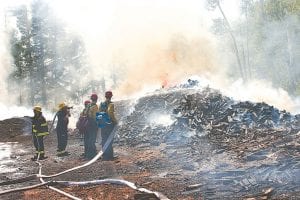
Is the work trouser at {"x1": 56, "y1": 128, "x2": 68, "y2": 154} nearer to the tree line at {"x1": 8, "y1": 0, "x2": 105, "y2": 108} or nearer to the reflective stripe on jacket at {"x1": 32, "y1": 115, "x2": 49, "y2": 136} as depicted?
the reflective stripe on jacket at {"x1": 32, "y1": 115, "x2": 49, "y2": 136}

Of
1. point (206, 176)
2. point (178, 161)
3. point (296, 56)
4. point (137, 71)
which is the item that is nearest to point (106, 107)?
point (178, 161)

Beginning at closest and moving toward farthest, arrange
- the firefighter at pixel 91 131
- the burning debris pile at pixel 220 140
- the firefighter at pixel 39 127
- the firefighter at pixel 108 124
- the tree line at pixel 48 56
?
the burning debris pile at pixel 220 140
the firefighter at pixel 108 124
the firefighter at pixel 91 131
the firefighter at pixel 39 127
the tree line at pixel 48 56

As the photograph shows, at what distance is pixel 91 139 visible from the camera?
42.7 ft

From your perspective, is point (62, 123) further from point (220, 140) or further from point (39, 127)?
point (220, 140)

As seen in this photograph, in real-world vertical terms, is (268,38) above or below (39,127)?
above

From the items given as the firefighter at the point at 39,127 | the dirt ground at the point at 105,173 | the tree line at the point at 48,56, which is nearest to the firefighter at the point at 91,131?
the dirt ground at the point at 105,173

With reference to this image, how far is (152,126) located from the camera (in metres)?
16.9

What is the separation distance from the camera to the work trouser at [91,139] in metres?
12.9

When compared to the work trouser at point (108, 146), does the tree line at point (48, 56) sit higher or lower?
higher

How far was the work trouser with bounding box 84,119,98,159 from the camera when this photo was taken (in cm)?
1290

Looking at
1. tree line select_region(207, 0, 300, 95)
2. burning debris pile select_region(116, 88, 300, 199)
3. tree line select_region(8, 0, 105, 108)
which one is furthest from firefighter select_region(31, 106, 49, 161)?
tree line select_region(8, 0, 105, 108)

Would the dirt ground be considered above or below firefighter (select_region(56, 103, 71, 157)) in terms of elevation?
below

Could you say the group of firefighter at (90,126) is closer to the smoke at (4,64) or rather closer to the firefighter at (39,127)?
the firefighter at (39,127)

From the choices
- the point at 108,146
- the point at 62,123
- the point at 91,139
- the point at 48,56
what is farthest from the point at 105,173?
the point at 48,56
